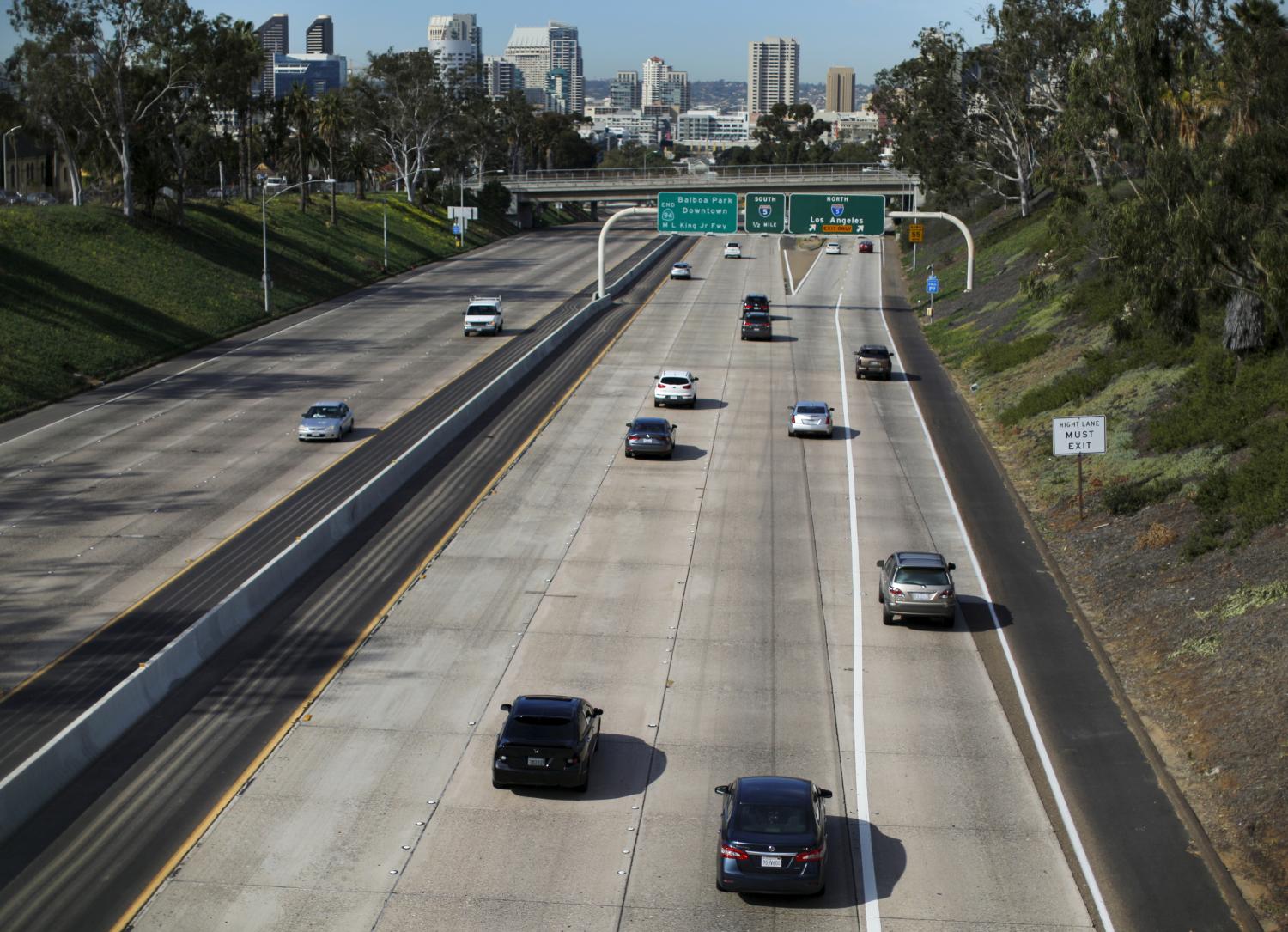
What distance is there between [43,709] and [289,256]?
70.4m

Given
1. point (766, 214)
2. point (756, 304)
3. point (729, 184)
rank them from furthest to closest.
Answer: point (729, 184), point (756, 304), point (766, 214)

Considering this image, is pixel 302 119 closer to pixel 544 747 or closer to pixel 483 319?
pixel 483 319

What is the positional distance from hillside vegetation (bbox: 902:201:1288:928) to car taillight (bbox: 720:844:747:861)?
704cm

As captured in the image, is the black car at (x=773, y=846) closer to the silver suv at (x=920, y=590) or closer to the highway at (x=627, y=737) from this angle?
the highway at (x=627, y=737)

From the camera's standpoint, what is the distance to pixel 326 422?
154ft

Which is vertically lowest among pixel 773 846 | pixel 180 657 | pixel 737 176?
pixel 180 657

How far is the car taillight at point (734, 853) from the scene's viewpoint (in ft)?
60.1

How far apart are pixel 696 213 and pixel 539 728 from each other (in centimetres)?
5889

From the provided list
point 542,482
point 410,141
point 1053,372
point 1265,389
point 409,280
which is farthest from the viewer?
point 410,141

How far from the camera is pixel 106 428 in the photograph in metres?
49.4

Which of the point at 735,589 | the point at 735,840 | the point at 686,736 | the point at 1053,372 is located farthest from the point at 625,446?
the point at 735,840

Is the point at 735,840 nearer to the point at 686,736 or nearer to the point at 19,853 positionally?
the point at 686,736

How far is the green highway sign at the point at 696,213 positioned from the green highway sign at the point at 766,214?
4.49ft

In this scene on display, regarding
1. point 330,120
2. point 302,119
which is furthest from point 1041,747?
point 330,120
